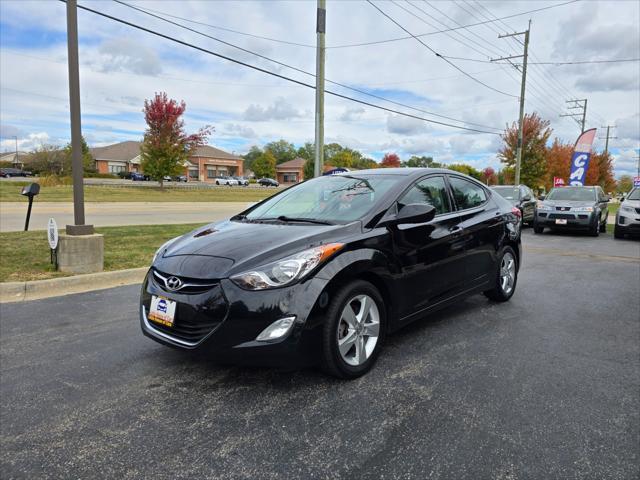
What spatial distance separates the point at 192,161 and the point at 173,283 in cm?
7694

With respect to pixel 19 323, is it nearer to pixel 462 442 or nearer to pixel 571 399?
pixel 462 442

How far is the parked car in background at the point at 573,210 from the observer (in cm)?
1311

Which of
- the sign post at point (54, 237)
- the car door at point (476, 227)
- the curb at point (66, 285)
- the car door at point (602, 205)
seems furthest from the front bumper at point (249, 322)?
the car door at point (602, 205)

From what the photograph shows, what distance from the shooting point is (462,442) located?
2.49m

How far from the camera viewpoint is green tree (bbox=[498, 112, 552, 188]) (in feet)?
121

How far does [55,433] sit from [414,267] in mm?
2705

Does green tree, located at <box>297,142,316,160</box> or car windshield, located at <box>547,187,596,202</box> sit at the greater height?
green tree, located at <box>297,142,316,160</box>

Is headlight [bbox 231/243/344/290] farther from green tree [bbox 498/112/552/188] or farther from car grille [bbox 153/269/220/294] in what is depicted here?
green tree [bbox 498/112/552/188]

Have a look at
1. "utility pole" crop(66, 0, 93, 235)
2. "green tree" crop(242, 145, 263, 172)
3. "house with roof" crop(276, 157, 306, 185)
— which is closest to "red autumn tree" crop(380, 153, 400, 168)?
"house with roof" crop(276, 157, 306, 185)

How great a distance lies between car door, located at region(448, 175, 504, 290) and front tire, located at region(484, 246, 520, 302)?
0.26 meters

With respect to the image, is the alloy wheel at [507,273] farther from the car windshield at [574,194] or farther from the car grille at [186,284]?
the car windshield at [574,194]

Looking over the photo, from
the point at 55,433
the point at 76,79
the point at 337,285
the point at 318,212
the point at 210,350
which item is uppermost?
the point at 76,79

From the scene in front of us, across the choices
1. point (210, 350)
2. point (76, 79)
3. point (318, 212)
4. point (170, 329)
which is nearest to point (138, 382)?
point (170, 329)

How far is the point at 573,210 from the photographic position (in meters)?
13.2
